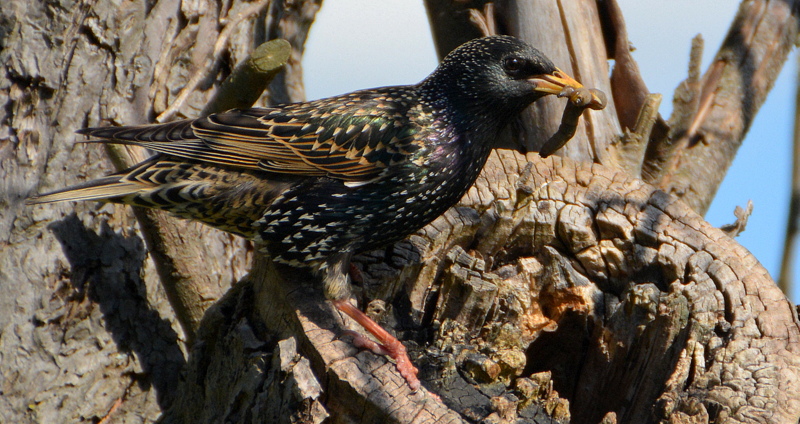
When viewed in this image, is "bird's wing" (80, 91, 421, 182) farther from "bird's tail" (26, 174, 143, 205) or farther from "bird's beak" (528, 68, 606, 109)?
"bird's beak" (528, 68, 606, 109)

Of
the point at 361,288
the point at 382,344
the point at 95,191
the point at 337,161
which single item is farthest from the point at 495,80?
the point at 95,191

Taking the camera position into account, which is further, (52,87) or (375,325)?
(52,87)

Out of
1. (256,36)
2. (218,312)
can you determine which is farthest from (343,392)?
(256,36)

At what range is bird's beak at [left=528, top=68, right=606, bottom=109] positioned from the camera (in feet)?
10.3

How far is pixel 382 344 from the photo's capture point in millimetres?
2533

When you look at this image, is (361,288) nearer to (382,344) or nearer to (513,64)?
(382,344)

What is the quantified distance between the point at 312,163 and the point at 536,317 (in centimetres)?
113

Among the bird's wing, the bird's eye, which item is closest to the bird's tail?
the bird's wing

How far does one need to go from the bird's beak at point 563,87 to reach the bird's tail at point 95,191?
67.5 inches

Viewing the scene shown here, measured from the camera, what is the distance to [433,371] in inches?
101

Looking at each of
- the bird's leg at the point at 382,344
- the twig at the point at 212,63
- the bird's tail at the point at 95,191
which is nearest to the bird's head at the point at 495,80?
the bird's leg at the point at 382,344

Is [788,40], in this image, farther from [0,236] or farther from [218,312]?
[0,236]

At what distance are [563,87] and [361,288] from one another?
118cm

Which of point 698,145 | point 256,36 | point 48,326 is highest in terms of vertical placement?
point 698,145
